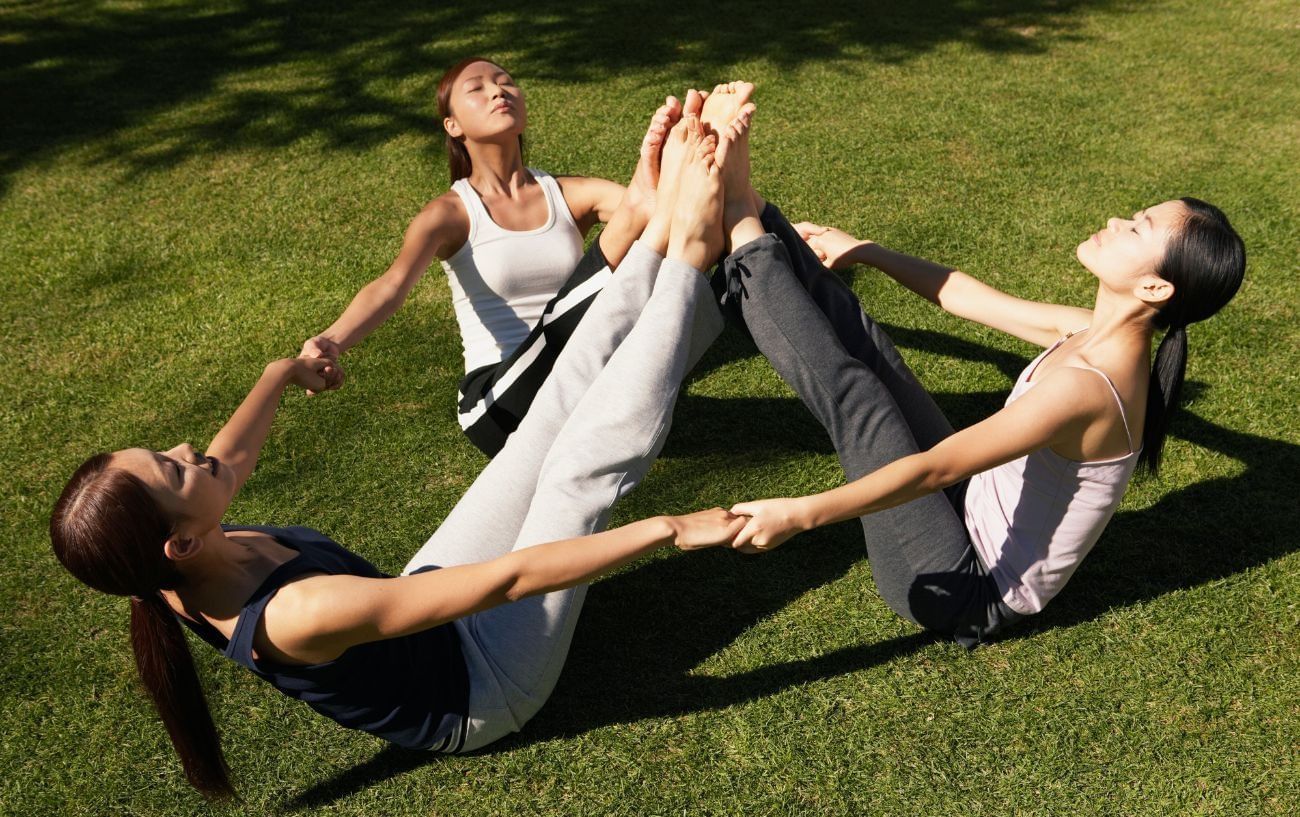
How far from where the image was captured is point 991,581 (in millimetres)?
3025

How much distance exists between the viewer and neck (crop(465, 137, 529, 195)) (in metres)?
3.92

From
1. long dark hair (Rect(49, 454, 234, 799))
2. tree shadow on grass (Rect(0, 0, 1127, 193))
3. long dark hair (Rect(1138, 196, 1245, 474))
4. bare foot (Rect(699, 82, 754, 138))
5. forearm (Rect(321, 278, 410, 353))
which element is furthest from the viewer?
tree shadow on grass (Rect(0, 0, 1127, 193))

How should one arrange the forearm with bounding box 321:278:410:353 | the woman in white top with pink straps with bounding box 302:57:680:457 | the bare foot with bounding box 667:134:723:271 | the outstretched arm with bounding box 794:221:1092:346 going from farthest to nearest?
the woman in white top with pink straps with bounding box 302:57:680:457 < the forearm with bounding box 321:278:410:353 < the outstretched arm with bounding box 794:221:1092:346 < the bare foot with bounding box 667:134:723:271

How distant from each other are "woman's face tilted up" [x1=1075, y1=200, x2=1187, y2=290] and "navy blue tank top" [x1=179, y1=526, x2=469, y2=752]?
1867mm

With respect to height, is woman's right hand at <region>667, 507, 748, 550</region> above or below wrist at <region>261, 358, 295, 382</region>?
below

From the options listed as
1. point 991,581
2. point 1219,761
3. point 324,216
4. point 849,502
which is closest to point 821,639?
point 991,581

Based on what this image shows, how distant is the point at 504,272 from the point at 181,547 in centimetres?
179

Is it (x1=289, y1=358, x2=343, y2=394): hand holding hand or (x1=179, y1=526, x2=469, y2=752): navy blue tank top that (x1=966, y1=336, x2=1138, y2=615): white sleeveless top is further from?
(x1=289, y1=358, x2=343, y2=394): hand holding hand

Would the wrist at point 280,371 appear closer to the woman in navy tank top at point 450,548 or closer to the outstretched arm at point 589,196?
the woman in navy tank top at point 450,548

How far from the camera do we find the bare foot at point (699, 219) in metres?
2.99

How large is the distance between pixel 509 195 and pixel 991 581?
6.88 feet

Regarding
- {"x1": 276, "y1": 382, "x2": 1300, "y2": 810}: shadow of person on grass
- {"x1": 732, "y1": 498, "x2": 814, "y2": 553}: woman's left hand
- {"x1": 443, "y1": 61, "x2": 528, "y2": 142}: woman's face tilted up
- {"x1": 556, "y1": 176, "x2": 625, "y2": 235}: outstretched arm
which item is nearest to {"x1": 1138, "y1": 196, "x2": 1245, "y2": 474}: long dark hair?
{"x1": 276, "y1": 382, "x2": 1300, "y2": 810}: shadow of person on grass

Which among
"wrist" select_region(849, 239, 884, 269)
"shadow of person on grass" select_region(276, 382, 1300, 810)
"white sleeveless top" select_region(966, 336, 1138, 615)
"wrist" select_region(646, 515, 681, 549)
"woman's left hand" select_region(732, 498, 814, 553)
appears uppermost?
"wrist" select_region(849, 239, 884, 269)

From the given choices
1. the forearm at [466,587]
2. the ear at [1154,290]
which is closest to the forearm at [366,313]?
the forearm at [466,587]
